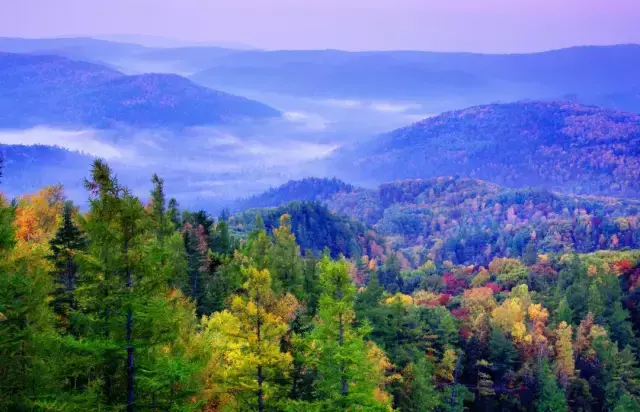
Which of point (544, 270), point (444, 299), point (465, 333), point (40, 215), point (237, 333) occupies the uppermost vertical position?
point (40, 215)

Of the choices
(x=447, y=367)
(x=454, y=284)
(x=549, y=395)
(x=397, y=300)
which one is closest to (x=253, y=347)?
(x=397, y=300)

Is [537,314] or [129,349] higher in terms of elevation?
[129,349]

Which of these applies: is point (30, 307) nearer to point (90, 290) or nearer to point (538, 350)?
point (90, 290)

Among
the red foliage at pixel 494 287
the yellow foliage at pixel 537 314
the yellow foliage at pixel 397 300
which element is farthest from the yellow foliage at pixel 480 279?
the yellow foliage at pixel 397 300

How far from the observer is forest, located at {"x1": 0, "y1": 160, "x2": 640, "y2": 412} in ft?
70.4

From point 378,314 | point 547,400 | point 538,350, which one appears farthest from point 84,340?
point 538,350

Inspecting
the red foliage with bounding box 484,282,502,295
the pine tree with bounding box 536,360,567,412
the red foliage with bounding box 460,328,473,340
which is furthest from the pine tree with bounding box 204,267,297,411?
the red foliage with bounding box 484,282,502,295

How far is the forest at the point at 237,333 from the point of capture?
21.5m

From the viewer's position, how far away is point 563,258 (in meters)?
129

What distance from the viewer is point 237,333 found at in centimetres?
2695

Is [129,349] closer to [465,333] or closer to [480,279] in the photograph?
[465,333]

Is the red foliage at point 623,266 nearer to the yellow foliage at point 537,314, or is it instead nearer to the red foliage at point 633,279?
the red foliage at point 633,279

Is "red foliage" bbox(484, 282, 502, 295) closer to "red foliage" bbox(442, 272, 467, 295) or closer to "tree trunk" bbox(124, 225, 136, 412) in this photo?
"red foliage" bbox(442, 272, 467, 295)

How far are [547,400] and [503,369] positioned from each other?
5809 mm
